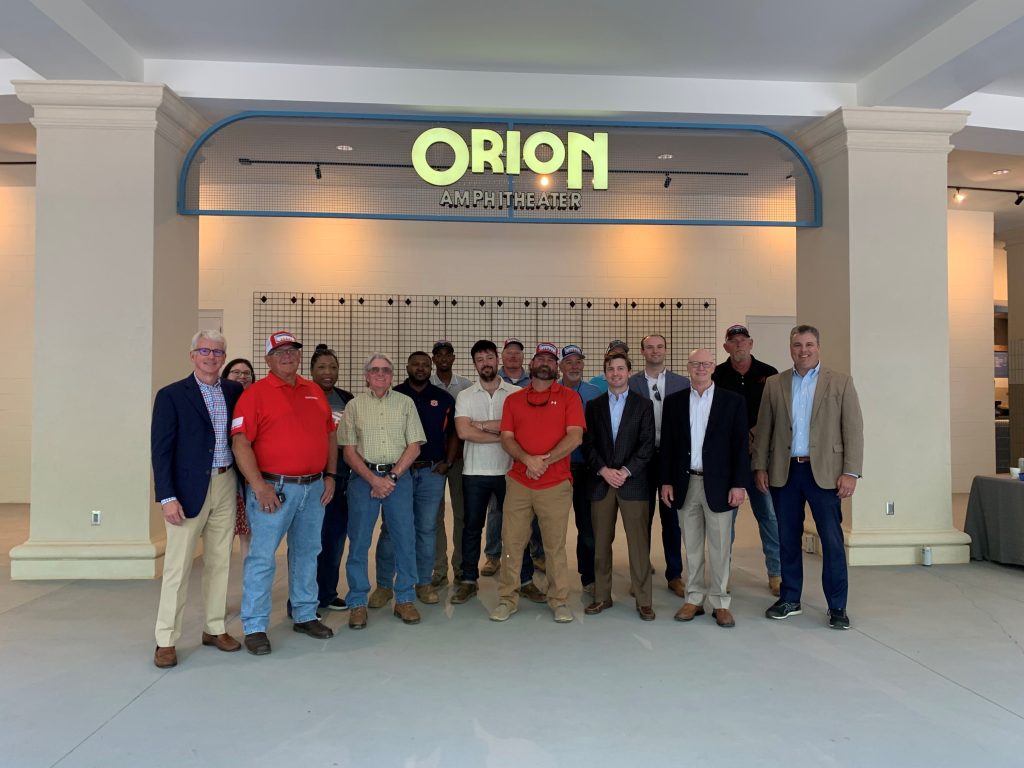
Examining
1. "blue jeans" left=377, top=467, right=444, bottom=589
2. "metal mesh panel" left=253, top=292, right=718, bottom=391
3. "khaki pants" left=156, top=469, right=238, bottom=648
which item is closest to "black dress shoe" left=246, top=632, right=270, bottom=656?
"khaki pants" left=156, top=469, right=238, bottom=648

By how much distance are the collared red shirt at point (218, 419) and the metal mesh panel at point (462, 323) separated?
181 inches

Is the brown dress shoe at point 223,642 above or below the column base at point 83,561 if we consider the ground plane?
below

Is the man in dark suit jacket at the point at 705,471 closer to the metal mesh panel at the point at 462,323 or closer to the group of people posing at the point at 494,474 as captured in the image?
the group of people posing at the point at 494,474

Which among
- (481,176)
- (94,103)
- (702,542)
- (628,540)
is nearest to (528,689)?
(628,540)

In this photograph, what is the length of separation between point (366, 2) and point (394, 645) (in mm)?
3650

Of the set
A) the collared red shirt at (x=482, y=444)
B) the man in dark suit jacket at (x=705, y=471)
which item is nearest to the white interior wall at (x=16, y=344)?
the collared red shirt at (x=482, y=444)

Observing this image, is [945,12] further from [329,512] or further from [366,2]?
[329,512]

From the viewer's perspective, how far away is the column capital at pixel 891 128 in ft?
18.0

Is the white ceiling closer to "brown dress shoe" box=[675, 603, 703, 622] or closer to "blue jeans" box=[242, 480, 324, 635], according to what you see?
"blue jeans" box=[242, 480, 324, 635]

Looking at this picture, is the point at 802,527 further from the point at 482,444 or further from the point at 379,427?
the point at 379,427

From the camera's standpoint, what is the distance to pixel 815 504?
406cm

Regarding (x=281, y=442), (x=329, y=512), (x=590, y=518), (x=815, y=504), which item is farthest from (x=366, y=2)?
(x=815, y=504)

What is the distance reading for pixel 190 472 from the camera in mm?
3396

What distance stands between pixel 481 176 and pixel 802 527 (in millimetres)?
3311
